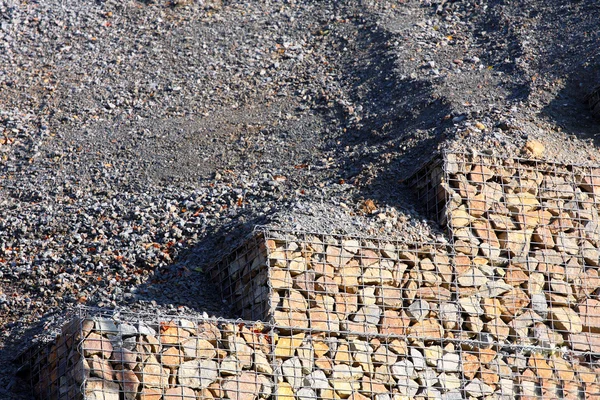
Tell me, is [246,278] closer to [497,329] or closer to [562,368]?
[497,329]

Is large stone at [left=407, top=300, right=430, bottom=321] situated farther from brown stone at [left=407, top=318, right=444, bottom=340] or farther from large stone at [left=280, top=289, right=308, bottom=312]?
large stone at [left=280, top=289, right=308, bottom=312]

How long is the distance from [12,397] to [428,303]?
122 inches

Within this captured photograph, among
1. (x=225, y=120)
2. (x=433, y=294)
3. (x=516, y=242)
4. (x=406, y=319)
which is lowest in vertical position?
(x=406, y=319)

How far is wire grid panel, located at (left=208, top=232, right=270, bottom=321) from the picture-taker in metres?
6.65

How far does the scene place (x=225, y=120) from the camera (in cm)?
943

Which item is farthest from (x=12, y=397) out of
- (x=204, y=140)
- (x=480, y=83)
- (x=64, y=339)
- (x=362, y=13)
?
(x=362, y=13)

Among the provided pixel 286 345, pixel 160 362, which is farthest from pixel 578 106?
pixel 160 362

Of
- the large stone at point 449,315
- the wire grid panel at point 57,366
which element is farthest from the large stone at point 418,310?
the wire grid panel at point 57,366

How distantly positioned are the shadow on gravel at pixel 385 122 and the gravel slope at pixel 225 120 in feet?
0.07

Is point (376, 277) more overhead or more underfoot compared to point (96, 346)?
more overhead

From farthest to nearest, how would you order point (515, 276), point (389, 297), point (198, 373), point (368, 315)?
point (515, 276) < point (389, 297) < point (368, 315) < point (198, 373)

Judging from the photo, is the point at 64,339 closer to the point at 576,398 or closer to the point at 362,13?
the point at 576,398

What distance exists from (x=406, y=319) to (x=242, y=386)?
4.67 ft

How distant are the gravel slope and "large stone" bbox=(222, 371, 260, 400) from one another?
78 cm
